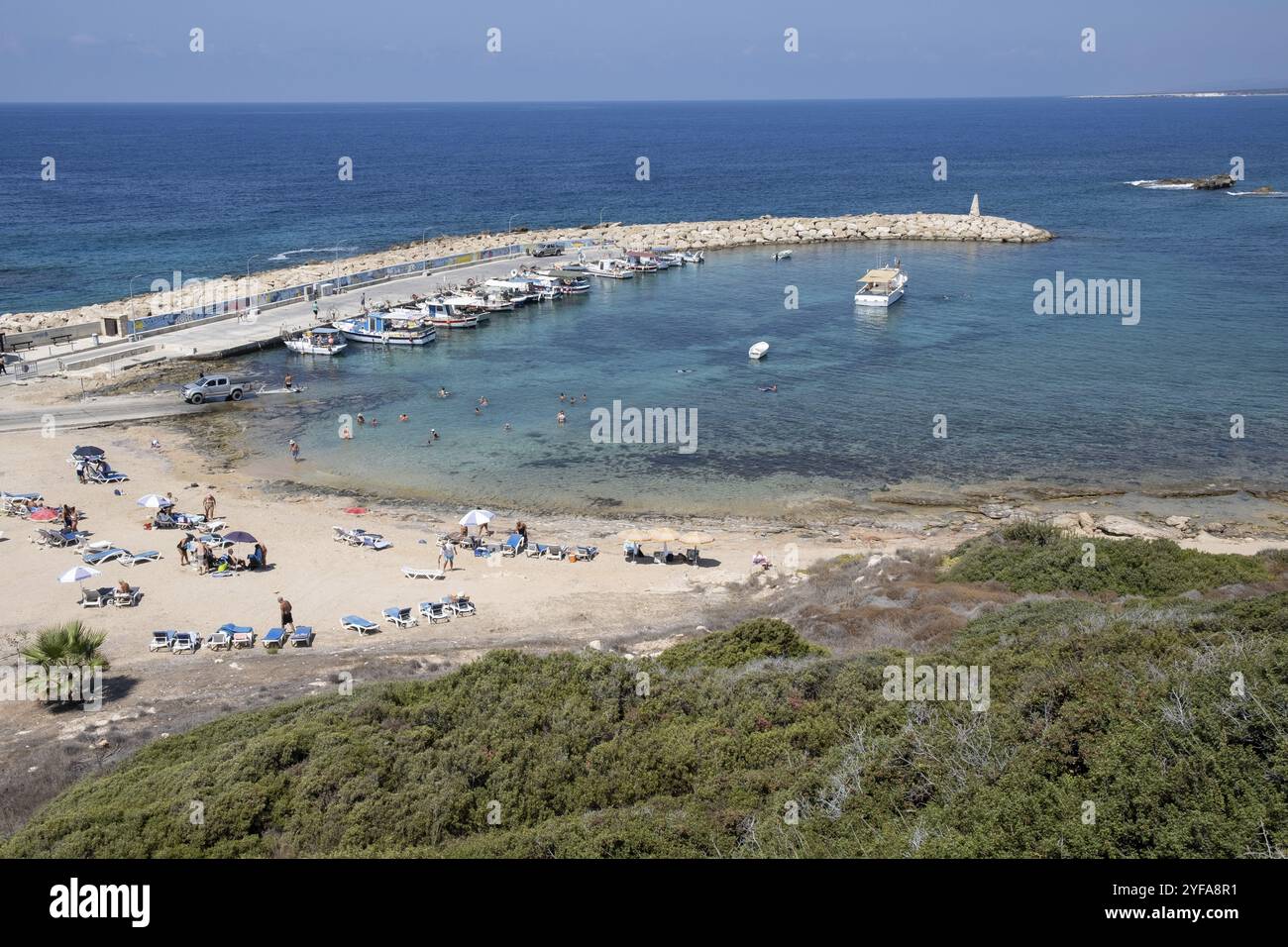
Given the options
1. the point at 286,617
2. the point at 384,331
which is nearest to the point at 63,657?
the point at 286,617

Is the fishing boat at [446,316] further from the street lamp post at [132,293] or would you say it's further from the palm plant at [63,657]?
the palm plant at [63,657]

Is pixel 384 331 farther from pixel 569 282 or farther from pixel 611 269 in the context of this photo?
pixel 611 269

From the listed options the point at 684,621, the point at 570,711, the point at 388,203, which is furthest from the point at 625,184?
A: the point at 570,711

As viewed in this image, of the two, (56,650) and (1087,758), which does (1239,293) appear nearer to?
(1087,758)

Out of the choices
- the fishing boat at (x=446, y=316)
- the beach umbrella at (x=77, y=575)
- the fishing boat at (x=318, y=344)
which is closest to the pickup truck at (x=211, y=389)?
the fishing boat at (x=318, y=344)
